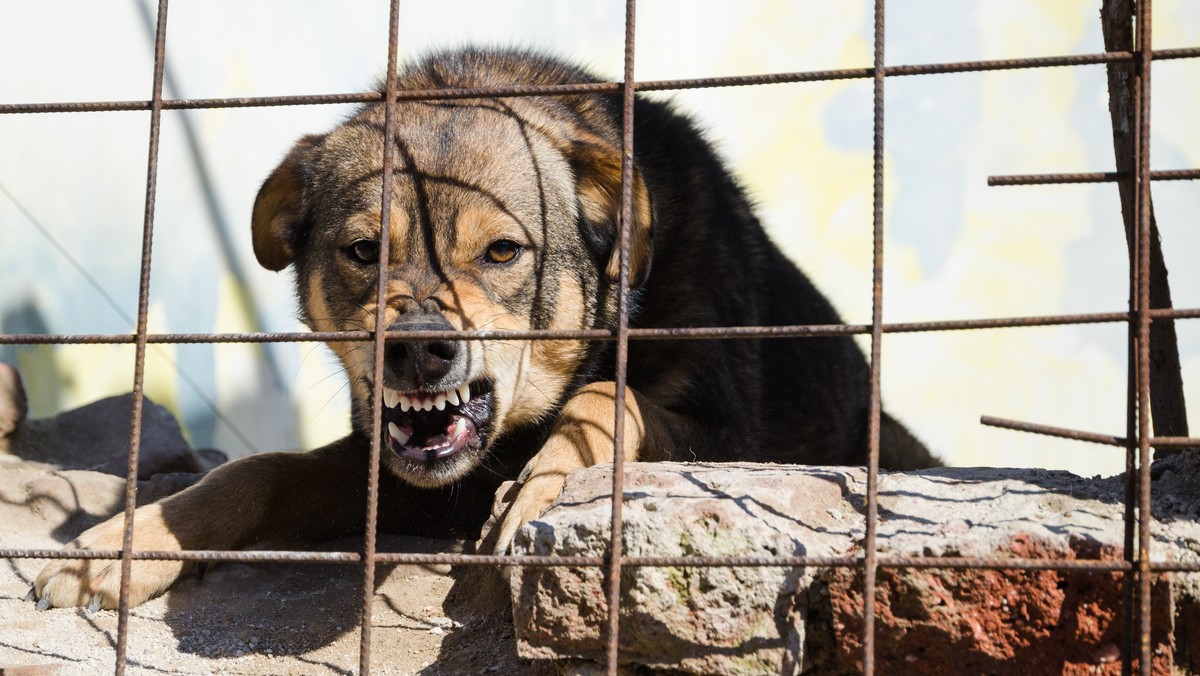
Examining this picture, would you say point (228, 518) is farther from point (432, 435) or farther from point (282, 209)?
point (282, 209)

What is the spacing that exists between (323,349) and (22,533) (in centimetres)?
134

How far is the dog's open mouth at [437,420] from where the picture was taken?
373 centimetres

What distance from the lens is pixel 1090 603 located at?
2.54 metres

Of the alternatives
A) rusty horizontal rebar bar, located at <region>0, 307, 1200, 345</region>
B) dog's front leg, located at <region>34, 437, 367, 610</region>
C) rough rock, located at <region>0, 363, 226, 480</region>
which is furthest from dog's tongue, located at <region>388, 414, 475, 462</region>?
rough rock, located at <region>0, 363, 226, 480</region>

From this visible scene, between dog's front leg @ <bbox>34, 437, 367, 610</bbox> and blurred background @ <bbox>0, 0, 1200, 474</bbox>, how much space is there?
1.80 metres

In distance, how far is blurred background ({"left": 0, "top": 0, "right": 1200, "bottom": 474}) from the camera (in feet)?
20.5

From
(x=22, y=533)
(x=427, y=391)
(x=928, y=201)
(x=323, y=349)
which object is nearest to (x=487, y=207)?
(x=427, y=391)

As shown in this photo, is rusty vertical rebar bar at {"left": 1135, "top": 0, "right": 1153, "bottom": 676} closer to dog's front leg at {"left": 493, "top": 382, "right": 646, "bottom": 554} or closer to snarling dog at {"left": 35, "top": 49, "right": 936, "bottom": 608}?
dog's front leg at {"left": 493, "top": 382, "right": 646, "bottom": 554}

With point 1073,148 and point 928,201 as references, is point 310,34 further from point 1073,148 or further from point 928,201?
point 1073,148

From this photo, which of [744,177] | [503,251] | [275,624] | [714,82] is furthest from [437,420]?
[744,177]

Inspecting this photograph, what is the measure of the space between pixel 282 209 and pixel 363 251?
0.63 metres

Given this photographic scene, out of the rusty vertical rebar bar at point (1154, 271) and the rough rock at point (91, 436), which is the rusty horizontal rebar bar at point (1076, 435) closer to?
the rusty vertical rebar bar at point (1154, 271)

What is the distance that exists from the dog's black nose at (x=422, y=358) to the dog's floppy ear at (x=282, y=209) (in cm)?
126

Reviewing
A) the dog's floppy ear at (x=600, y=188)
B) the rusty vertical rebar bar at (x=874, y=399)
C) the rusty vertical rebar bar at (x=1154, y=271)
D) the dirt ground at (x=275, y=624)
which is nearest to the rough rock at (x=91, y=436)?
the dirt ground at (x=275, y=624)
